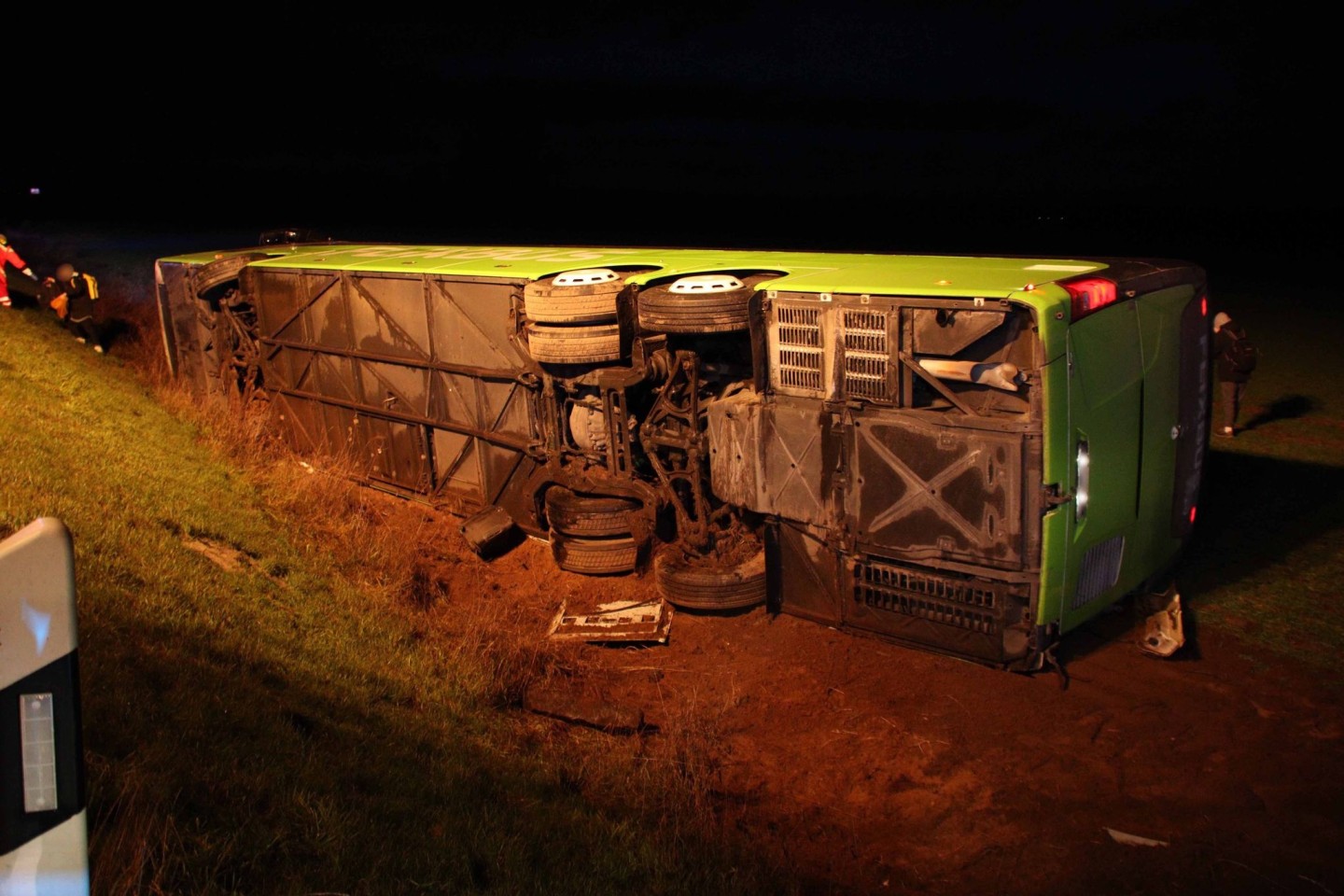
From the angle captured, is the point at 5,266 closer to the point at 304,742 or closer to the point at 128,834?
the point at 304,742

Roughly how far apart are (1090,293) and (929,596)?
220 centimetres

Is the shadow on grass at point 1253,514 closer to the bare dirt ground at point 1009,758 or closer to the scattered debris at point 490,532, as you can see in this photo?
the bare dirt ground at point 1009,758

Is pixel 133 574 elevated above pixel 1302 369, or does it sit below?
above

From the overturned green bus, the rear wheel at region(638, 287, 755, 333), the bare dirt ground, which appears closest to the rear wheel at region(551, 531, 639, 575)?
the overturned green bus

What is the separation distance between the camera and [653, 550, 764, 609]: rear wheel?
305 inches

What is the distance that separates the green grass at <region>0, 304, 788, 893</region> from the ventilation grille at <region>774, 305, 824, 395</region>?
2.66 meters

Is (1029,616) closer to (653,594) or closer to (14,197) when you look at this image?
(653,594)

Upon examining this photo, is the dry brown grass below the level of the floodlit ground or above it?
above

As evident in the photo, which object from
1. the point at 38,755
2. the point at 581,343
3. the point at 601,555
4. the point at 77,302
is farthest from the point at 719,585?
the point at 77,302

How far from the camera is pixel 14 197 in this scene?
4278 cm

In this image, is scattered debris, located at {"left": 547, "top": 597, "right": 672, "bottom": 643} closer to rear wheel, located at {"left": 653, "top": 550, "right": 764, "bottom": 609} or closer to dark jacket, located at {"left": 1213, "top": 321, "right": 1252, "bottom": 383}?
rear wheel, located at {"left": 653, "top": 550, "right": 764, "bottom": 609}

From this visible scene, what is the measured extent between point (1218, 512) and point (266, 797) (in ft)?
26.7

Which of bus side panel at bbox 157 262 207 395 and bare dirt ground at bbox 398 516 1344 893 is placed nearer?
bare dirt ground at bbox 398 516 1344 893

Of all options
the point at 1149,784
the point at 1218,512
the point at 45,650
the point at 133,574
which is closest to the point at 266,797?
the point at 45,650
